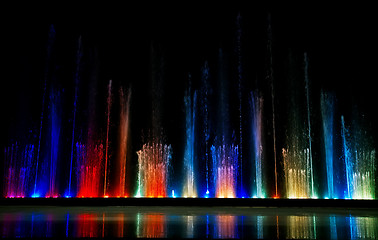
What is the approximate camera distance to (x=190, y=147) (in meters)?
18.8

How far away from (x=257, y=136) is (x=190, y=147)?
3.99 m

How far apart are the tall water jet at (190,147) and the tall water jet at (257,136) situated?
349 centimetres

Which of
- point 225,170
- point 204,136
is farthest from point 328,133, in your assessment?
point 204,136

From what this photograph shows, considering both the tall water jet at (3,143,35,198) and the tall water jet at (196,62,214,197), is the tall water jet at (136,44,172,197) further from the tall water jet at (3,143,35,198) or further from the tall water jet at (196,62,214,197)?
the tall water jet at (3,143,35,198)

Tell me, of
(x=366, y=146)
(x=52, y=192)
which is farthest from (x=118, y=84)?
(x=366, y=146)

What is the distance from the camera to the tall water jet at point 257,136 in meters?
18.9

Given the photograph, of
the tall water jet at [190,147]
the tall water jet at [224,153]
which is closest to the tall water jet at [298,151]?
the tall water jet at [224,153]

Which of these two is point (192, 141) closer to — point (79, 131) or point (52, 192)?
point (79, 131)

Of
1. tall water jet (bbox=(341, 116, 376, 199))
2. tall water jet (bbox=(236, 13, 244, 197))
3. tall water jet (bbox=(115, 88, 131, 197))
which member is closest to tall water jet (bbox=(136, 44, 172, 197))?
tall water jet (bbox=(115, 88, 131, 197))

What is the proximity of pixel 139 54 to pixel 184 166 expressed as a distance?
7.69 m

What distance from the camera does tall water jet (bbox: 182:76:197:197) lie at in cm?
1756

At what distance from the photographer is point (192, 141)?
60.9 feet

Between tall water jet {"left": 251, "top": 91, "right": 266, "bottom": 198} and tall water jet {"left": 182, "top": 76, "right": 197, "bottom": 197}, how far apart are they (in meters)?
3.49

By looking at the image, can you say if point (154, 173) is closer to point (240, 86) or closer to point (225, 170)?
point (225, 170)
